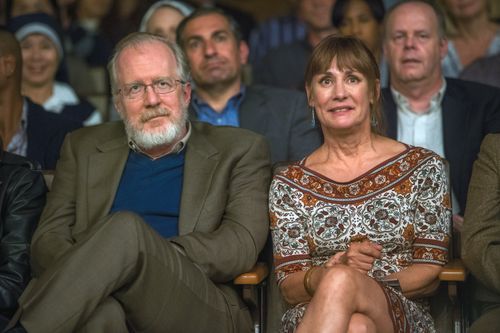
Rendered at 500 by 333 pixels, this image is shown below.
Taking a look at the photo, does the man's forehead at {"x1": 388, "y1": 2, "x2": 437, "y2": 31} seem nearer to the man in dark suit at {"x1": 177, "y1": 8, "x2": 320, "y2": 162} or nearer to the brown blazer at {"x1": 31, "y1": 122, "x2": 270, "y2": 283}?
the man in dark suit at {"x1": 177, "y1": 8, "x2": 320, "y2": 162}

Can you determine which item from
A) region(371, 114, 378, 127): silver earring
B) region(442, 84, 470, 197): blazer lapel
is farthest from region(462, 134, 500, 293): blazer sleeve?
region(442, 84, 470, 197): blazer lapel

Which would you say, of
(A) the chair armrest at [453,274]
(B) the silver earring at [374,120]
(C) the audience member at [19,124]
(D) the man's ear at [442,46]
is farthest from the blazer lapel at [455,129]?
(C) the audience member at [19,124]

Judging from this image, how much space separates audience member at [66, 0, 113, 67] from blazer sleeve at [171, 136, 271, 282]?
2.81m

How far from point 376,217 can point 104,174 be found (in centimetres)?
106

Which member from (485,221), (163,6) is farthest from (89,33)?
(485,221)

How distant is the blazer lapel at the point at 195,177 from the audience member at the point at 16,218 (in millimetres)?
548

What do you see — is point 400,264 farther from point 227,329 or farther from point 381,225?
point 227,329

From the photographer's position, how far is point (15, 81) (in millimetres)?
5176

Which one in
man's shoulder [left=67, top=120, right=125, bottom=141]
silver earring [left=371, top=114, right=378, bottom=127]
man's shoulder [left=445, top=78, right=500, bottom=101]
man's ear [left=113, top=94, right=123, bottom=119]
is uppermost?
man's ear [left=113, top=94, right=123, bottom=119]

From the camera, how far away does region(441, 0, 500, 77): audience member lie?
5.89 m

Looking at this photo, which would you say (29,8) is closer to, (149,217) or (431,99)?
(431,99)

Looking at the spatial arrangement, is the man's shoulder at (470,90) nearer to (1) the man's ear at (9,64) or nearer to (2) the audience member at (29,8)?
(1) the man's ear at (9,64)

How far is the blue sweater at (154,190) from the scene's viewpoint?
4.24 m

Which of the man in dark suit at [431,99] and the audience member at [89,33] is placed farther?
the audience member at [89,33]
